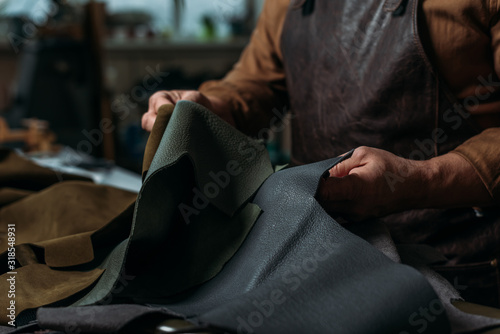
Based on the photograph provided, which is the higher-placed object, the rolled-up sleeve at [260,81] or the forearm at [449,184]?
the forearm at [449,184]

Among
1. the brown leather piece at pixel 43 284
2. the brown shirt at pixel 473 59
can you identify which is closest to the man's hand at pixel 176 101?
the brown leather piece at pixel 43 284

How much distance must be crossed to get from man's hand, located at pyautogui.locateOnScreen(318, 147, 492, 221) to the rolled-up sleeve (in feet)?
1.85

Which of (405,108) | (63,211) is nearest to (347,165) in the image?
(405,108)

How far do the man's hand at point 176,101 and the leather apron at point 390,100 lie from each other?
0.69 ft

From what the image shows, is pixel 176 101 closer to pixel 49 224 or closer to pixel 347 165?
pixel 49 224

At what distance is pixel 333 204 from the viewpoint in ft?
2.56

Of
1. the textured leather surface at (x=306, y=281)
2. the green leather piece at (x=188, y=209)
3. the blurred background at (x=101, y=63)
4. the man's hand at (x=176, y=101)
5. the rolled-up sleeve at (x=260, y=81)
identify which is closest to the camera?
the textured leather surface at (x=306, y=281)

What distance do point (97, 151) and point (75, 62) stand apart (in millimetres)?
529

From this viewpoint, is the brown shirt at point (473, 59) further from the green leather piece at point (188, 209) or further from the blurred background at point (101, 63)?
the blurred background at point (101, 63)

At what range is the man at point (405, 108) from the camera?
2.84 ft

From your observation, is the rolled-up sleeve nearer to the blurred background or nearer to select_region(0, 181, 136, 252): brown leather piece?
select_region(0, 181, 136, 252): brown leather piece

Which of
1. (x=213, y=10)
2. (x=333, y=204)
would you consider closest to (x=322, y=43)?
(x=333, y=204)

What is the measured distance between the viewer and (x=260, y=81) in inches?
56.7

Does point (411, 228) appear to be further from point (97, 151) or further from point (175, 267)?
point (97, 151)
